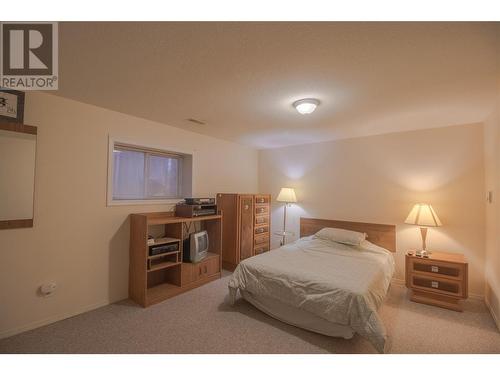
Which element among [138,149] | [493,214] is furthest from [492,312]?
[138,149]

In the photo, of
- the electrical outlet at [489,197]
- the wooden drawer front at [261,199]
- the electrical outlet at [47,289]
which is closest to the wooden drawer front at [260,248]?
the wooden drawer front at [261,199]

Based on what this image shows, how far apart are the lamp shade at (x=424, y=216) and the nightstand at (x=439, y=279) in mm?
416

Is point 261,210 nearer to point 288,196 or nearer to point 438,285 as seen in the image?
point 288,196

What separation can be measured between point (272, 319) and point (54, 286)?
7.53 feet

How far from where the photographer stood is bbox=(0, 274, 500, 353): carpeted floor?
6.22ft

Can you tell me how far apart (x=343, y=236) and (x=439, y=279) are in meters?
1.16

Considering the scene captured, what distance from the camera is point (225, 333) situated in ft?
6.92

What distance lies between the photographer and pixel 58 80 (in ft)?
6.43

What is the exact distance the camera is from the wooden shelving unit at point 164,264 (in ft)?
8.71

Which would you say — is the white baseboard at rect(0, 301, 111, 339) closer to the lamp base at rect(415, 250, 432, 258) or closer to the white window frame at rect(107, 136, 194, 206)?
the white window frame at rect(107, 136, 194, 206)

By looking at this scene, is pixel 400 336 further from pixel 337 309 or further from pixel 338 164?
pixel 338 164

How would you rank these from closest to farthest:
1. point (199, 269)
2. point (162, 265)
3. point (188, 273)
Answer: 1. point (162, 265)
2. point (188, 273)
3. point (199, 269)

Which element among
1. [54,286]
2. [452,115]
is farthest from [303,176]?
[54,286]

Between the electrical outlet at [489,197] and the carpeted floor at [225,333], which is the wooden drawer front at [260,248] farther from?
the electrical outlet at [489,197]
